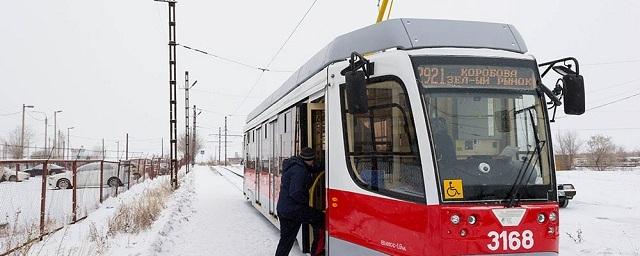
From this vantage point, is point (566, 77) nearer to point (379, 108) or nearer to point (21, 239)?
point (379, 108)

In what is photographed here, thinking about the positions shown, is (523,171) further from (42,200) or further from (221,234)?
(42,200)

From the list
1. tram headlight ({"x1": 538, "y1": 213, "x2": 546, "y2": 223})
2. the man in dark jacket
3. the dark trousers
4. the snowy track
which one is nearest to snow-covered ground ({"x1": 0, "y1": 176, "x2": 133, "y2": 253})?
the snowy track

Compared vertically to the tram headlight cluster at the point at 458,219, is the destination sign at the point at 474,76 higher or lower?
higher

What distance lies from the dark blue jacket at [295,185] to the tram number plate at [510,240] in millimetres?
2673

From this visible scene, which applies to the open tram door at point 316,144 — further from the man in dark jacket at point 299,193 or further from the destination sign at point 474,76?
the destination sign at point 474,76

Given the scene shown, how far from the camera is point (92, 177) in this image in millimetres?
18406

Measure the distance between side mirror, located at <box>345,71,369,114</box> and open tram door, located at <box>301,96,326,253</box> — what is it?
1819mm

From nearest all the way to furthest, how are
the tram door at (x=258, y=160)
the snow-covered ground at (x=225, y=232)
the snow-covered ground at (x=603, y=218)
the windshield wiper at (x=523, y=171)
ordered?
1. the windshield wiper at (x=523, y=171)
2. the snow-covered ground at (x=225, y=232)
3. the snow-covered ground at (x=603, y=218)
4. the tram door at (x=258, y=160)

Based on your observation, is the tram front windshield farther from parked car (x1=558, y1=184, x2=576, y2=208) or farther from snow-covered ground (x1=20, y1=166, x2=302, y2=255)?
parked car (x1=558, y1=184, x2=576, y2=208)

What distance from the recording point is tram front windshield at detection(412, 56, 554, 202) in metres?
4.75

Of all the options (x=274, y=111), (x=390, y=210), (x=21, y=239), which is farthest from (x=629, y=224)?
(x=21, y=239)

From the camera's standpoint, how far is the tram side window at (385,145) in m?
4.95

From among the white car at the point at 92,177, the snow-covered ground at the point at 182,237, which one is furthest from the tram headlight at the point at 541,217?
the white car at the point at 92,177

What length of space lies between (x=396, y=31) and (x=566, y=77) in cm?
178
